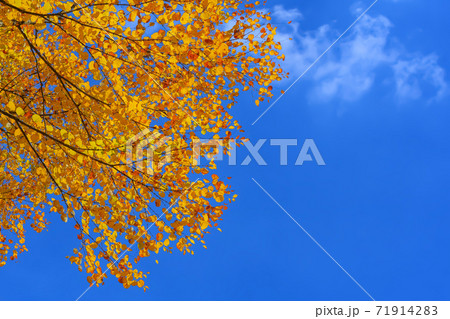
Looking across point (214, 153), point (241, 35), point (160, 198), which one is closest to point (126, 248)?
point (160, 198)

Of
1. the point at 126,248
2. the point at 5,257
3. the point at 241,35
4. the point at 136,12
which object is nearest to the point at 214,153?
the point at 126,248

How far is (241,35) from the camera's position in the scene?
8.82m

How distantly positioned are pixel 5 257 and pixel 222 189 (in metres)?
6.89

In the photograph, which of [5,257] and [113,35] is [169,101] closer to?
[113,35]

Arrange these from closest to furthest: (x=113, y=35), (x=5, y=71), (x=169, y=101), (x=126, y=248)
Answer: (x=113, y=35) < (x=126, y=248) < (x=169, y=101) < (x=5, y=71)

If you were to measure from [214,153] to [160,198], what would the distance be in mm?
1836

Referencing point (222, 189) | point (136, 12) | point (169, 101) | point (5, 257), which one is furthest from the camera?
point (5, 257)

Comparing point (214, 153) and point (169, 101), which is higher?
point (169, 101)

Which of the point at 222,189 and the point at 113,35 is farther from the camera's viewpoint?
the point at 222,189

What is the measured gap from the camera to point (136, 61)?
539 centimetres

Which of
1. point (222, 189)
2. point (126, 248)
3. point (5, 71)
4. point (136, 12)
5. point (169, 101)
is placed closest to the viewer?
point (136, 12)

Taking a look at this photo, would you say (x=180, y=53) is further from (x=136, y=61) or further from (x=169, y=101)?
(x=169, y=101)

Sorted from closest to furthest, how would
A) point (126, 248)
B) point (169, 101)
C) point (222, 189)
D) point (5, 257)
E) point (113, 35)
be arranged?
point (113, 35) → point (126, 248) → point (222, 189) → point (169, 101) → point (5, 257)

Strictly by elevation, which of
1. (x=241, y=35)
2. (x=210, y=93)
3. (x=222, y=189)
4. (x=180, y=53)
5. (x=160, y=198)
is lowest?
(x=160, y=198)
